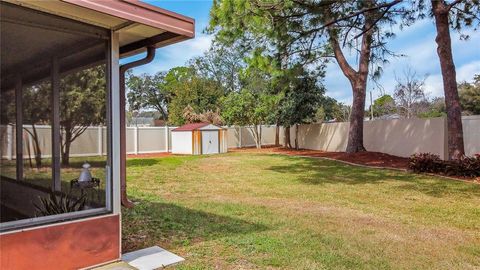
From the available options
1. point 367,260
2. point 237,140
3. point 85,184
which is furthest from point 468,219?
point 237,140

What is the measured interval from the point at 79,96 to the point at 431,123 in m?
11.5

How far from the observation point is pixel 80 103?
383 cm

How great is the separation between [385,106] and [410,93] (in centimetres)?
672

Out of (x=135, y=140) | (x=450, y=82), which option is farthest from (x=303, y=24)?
(x=135, y=140)

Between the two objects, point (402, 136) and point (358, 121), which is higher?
point (358, 121)

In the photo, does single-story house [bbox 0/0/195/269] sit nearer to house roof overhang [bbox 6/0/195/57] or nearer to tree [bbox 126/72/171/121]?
house roof overhang [bbox 6/0/195/57]

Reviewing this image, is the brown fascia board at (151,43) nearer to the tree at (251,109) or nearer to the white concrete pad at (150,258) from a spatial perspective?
the white concrete pad at (150,258)

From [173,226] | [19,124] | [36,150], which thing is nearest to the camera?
[19,124]

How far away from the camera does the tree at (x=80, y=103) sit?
3508 mm

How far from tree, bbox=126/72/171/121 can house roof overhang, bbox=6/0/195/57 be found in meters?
34.2

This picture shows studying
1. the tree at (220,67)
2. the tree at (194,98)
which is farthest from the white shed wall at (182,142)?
the tree at (220,67)

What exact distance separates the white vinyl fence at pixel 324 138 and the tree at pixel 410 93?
11.2 meters

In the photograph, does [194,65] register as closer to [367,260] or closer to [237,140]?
[237,140]

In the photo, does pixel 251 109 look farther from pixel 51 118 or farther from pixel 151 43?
pixel 51 118
